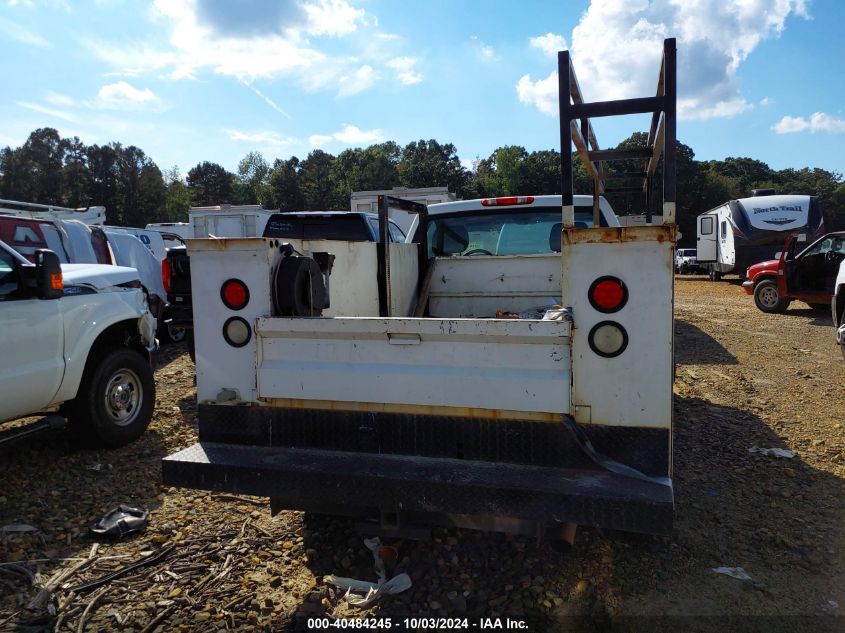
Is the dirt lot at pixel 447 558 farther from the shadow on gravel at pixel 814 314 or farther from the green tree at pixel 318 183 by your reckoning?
the green tree at pixel 318 183

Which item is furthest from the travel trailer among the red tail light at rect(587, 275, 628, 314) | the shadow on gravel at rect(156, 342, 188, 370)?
the red tail light at rect(587, 275, 628, 314)

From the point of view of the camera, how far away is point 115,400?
16.4 ft

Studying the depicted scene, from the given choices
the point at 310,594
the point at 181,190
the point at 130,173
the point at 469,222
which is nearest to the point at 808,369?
the point at 469,222

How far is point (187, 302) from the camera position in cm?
688

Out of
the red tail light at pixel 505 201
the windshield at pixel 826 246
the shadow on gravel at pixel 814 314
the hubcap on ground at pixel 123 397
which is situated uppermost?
the red tail light at pixel 505 201

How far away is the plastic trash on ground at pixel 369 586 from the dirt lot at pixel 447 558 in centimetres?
4

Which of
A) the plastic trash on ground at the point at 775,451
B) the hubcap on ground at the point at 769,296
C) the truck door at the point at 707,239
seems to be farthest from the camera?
the truck door at the point at 707,239

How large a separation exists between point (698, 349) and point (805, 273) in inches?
211

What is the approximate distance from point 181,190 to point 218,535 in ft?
224

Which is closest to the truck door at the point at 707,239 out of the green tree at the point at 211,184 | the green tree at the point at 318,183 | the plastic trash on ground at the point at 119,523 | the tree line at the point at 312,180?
the tree line at the point at 312,180

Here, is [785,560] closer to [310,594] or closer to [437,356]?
[437,356]

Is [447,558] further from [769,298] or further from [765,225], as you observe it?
[765,225]

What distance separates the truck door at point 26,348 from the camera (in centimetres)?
407

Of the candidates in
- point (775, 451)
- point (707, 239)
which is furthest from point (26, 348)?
point (707, 239)
